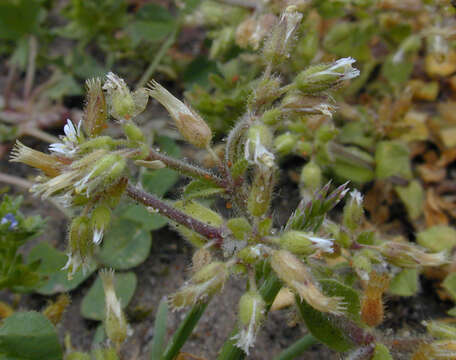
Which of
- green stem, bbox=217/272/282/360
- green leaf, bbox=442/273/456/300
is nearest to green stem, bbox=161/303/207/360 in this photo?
green stem, bbox=217/272/282/360

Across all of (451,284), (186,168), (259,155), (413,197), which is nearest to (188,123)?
(186,168)

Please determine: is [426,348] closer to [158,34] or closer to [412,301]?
[412,301]

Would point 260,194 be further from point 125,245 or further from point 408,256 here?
point 125,245

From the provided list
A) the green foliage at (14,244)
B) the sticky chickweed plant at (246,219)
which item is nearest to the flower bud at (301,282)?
the sticky chickweed plant at (246,219)

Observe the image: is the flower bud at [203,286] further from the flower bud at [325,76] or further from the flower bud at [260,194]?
the flower bud at [325,76]

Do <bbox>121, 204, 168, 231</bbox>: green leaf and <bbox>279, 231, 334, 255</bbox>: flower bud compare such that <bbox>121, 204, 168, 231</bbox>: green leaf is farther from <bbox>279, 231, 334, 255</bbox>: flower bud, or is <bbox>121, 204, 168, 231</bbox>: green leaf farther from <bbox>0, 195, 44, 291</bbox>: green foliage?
<bbox>279, 231, 334, 255</bbox>: flower bud
